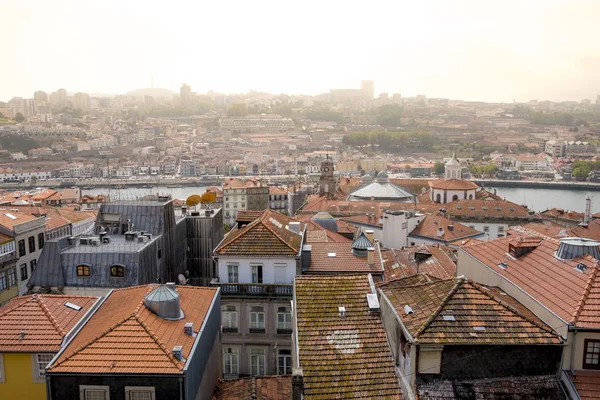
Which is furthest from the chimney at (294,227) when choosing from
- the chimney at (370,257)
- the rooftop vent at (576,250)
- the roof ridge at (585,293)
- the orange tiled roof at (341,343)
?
the roof ridge at (585,293)

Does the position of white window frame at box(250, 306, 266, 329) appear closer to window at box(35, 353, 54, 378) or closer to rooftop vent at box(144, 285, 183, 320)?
rooftop vent at box(144, 285, 183, 320)

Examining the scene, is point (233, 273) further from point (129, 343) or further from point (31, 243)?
point (31, 243)

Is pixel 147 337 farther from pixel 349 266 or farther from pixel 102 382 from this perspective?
pixel 349 266

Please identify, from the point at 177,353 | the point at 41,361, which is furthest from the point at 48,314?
the point at 177,353

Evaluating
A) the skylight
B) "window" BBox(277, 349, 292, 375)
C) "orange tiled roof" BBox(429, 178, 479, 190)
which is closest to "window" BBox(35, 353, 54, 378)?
the skylight

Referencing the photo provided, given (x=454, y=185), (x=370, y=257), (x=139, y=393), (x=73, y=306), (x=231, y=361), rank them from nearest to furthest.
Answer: (x=139, y=393), (x=73, y=306), (x=231, y=361), (x=370, y=257), (x=454, y=185)

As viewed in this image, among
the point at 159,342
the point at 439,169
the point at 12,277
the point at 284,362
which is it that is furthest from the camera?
the point at 439,169

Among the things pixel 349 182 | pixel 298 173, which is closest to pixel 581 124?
pixel 298 173
